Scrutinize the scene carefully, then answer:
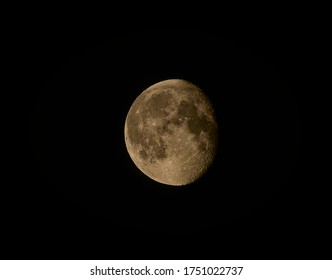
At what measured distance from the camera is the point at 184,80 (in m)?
3.73

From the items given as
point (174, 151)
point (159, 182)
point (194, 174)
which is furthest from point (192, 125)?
point (159, 182)

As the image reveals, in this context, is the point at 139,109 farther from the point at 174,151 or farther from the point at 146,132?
the point at 174,151

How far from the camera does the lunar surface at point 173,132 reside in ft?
10.7

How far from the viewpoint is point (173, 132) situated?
10.7 feet

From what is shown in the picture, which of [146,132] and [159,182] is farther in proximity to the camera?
[159,182]

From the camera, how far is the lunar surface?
3271mm

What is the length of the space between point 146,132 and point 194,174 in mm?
745
